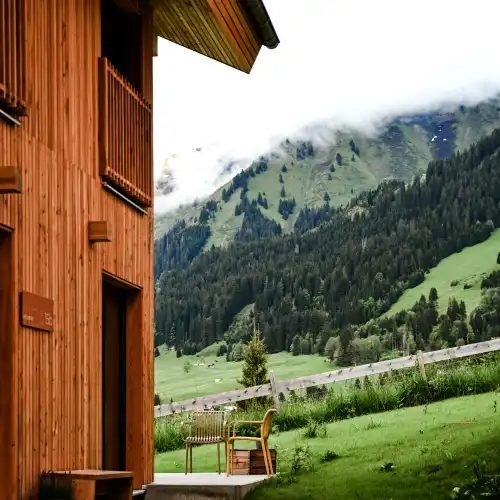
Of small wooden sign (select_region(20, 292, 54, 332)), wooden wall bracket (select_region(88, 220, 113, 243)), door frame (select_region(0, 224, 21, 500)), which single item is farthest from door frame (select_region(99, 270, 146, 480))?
door frame (select_region(0, 224, 21, 500))

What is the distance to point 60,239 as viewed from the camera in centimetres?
721

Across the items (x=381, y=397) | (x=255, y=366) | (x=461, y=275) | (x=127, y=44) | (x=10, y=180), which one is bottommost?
(x=381, y=397)

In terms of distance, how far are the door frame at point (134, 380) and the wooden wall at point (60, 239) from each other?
71cm

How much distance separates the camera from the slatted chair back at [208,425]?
11.1 metres

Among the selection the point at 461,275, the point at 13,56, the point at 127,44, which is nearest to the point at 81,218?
the point at 13,56

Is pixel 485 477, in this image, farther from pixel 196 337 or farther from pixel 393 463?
pixel 196 337

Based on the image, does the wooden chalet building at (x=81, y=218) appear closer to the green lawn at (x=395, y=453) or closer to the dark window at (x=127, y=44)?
the dark window at (x=127, y=44)

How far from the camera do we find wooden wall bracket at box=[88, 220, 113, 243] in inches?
307

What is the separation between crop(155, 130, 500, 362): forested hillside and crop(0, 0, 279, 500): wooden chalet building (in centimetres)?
8921

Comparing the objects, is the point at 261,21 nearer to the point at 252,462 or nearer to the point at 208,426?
the point at 208,426

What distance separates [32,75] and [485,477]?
467 cm

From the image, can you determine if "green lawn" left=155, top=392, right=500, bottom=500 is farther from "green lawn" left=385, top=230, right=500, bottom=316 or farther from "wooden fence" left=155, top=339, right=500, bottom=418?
"green lawn" left=385, top=230, right=500, bottom=316

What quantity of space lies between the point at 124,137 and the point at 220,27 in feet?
5.33

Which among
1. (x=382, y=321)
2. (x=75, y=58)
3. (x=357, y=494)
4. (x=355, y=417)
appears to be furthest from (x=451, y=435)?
(x=382, y=321)
